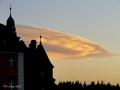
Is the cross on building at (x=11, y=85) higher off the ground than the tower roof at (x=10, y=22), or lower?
lower

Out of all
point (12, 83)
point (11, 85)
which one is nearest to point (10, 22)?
point (12, 83)

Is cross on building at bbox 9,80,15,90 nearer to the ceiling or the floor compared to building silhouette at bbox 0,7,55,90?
nearer to the floor

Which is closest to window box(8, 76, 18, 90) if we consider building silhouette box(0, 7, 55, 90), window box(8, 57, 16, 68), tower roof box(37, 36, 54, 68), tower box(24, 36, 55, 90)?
building silhouette box(0, 7, 55, 90)

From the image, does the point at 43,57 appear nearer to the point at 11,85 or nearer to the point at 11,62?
the point at 11,62

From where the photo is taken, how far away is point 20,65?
89688 millimetres

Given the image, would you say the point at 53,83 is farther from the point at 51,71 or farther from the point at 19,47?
the point at 19,47

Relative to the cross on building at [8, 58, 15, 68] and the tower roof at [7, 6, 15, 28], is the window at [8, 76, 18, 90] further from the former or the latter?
the tower roof at [7, 6, 15, 28]

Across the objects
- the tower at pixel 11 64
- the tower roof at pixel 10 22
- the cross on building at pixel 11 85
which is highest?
the tower roof at pixel 10 22

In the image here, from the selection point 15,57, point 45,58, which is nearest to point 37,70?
point 45,58

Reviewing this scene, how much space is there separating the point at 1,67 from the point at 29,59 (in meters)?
7.50

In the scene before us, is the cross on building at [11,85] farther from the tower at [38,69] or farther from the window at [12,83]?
the tower at [38,69]

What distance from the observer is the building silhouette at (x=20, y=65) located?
291 feet

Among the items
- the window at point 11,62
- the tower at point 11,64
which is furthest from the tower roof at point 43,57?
the window at point 11,62

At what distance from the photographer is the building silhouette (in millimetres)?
88750
